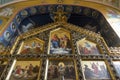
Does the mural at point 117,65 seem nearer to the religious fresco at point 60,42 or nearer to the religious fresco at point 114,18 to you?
the religious fresco at point 60,42

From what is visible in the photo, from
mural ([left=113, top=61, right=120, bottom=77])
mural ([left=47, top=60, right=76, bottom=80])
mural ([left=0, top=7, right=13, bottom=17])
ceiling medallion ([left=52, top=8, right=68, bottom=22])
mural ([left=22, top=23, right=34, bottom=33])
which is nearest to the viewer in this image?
mural ([left=47, top=60, right=76, bottom=80])

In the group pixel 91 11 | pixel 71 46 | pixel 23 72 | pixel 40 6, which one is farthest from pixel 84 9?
pixel 23 72

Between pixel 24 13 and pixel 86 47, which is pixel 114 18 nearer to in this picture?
pixel 86 47

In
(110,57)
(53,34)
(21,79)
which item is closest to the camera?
(21,79)

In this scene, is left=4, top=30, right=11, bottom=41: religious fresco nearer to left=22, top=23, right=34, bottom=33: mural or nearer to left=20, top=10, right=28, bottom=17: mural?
left=22, top=23, right=34, bottom=33: mural

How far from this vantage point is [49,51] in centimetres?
530

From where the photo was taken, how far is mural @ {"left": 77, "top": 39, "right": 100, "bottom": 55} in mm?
5346

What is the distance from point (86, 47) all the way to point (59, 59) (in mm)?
1038

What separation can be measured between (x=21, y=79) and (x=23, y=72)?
0.26 m

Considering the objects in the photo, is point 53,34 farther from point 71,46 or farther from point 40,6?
point 40,6

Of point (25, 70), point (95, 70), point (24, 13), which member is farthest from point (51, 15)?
point (95, 70)

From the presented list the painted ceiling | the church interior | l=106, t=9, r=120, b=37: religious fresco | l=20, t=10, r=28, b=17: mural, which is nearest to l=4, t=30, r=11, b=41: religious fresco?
the church interior

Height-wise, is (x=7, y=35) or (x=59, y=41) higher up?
(x=59, y=41)

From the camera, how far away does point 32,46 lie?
5.65 metres
